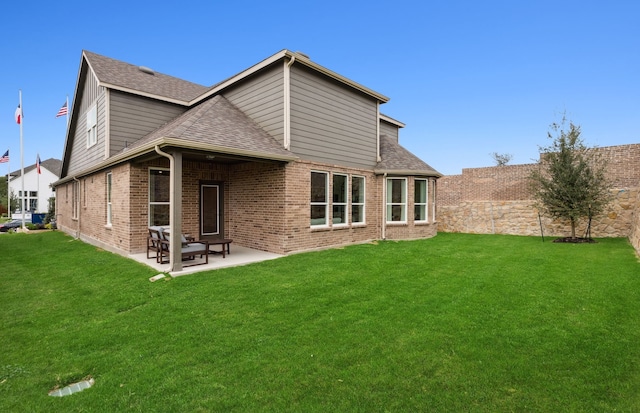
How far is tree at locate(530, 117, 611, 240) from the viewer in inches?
470

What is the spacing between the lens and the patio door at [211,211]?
37.7ft


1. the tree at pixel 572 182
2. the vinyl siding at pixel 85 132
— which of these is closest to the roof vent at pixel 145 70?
the vinyl siding at pixel 85 132

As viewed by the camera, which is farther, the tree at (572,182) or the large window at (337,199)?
the tree at (572,182)

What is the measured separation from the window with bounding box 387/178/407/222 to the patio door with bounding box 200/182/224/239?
6.60m

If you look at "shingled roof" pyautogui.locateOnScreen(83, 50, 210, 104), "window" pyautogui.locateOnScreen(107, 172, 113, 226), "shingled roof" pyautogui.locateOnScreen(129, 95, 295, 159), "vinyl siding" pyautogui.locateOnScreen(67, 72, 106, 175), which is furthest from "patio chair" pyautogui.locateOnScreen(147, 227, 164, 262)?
"shingled roof" pyautogui.locateOnScreen(83, 50, 210, 104)

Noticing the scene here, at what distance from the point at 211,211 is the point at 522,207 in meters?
13.8

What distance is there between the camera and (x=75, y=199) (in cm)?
1622

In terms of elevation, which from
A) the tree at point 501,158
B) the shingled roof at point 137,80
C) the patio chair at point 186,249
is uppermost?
the tree at point 501,158

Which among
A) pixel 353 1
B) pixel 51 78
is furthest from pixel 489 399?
pixel 51 78

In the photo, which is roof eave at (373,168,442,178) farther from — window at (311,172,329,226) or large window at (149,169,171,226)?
large window at (149,169,171,226)

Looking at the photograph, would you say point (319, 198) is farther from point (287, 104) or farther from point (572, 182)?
point (572, 182)

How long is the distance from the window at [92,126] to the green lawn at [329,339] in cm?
696

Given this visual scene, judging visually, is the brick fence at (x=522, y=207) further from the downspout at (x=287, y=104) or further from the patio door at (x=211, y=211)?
the patio door at (x=211, y=211)

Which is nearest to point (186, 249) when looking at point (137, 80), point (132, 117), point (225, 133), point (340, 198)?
point (225, 133)
